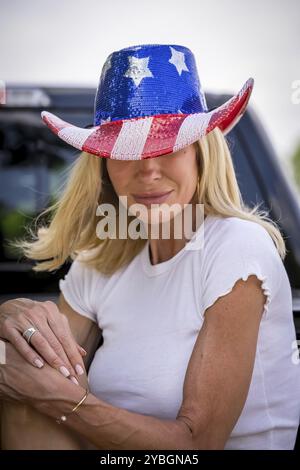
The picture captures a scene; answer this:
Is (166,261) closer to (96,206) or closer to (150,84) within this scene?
(96,206)

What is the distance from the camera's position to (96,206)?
9.09 feet

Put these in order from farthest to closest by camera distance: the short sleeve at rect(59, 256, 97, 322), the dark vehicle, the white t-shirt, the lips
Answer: the dark vehicle, the short sleeve at rect(59, 256, 97, 322), the lips, the white t-shirt

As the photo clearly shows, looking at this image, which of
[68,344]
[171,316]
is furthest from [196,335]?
[68,344]

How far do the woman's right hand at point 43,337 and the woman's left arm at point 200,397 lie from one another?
4 cm

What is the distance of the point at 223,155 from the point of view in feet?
8.10

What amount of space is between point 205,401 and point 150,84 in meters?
0.91

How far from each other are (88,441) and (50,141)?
1.65m

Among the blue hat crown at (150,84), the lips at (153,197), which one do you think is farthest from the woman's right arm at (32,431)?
the blue hat crown at (150,84)

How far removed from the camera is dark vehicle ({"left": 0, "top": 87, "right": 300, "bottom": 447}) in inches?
129

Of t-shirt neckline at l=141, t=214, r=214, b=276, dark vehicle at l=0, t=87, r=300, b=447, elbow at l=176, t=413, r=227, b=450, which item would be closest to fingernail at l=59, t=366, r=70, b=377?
elbow at l=176, t=413, r=227, b=450

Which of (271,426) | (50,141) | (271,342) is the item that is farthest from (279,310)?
(50,141)

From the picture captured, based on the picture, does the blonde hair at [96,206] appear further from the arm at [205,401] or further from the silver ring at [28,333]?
the silver ring at [28,333]

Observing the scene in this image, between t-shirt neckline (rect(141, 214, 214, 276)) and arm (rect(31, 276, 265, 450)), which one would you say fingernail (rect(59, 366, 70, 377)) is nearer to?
arm (rect(31, 276, 265, 450))

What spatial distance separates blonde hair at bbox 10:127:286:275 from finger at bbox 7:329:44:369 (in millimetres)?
556
